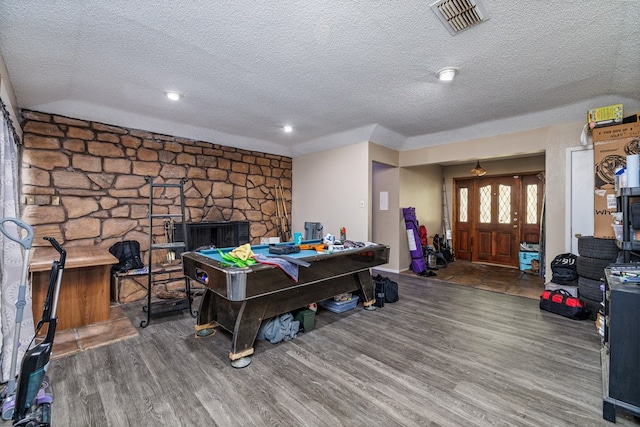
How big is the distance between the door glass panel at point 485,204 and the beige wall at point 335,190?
3.41 metres

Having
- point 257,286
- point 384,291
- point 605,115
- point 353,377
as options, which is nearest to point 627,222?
point 605,115

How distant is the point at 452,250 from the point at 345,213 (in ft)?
11.1

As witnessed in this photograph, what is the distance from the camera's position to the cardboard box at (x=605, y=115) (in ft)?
10.9

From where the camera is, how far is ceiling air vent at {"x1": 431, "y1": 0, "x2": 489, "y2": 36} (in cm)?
188

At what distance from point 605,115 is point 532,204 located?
2988 mm

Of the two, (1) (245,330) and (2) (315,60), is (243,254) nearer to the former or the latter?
(1) (245,330)

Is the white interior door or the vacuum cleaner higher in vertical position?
the white interior door

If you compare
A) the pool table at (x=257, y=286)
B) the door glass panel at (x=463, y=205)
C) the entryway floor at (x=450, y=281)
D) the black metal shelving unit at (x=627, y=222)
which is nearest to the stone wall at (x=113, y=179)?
the entryway floor at (x=450, y=281)

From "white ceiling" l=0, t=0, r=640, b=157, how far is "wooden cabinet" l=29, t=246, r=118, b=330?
6.21ft

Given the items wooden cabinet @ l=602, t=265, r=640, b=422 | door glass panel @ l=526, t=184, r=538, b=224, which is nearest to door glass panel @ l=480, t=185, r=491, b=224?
door glass panel @ l=526, t=184, r=538, b=224

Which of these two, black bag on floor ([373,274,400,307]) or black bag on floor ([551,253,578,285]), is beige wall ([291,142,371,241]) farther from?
black bag on floor ([551,253,578,285])

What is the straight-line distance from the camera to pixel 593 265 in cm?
330

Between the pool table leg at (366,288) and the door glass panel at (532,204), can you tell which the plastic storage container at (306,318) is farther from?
the door glass panel at (532,204)

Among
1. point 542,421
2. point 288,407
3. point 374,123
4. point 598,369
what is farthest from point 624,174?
point 288,407
